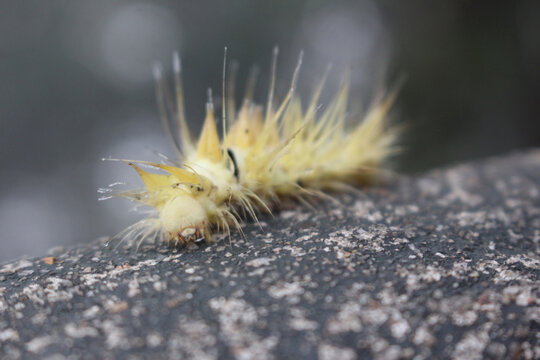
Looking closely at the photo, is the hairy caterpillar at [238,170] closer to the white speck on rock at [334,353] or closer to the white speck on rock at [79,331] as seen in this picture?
the white speck on rock at [79,331]

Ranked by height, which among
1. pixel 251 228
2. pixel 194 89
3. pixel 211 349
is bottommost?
pixel 211 349

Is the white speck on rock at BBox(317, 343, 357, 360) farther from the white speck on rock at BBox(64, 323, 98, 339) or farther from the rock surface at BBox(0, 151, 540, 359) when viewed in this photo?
the white speck on rock at BBox(64, 323, 98, 339)

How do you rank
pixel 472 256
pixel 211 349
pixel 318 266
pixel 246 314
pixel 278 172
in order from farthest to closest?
pixel 278 172, pixel 472 256, pixel 318 266, pixel 246 314, pixel 211 349

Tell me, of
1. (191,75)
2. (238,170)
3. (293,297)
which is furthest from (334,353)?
(191,75)

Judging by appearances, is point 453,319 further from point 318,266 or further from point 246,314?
point 246,314

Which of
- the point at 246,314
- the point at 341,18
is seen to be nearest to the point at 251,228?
the point at 246,314

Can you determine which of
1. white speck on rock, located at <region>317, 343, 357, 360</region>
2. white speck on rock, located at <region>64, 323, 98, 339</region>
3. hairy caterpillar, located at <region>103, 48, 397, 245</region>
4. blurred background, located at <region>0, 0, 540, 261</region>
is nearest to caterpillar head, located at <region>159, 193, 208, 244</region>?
hairy caterpillar, located at <region>103, 48, 397, 245</region>

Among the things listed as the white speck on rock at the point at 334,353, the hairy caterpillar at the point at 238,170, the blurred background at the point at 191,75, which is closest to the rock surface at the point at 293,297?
the white speck on rock at the point at 334,353

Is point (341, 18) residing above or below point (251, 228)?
above
